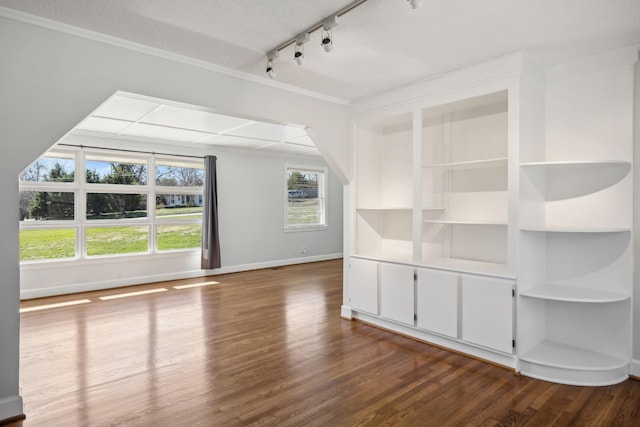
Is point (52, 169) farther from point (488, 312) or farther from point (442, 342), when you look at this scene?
point (488, 312)

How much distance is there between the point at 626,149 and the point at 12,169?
170 inches

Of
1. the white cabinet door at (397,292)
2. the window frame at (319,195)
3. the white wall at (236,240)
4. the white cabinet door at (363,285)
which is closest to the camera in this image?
the white cabinet door at (397,292)

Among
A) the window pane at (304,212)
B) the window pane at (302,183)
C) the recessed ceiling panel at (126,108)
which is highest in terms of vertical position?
the recessed ceiling panel at (126,108)

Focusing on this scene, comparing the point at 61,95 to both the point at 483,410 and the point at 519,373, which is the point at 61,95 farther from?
the point at 519,373

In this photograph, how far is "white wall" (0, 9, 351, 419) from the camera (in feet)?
7.56

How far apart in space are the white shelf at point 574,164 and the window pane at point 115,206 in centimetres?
596

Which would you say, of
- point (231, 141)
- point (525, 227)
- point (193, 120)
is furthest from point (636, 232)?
point (231, 141)

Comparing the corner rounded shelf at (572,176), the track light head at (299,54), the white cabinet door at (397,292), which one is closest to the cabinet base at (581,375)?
the white cabinet door at (397,292)

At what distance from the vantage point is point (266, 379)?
2.84m

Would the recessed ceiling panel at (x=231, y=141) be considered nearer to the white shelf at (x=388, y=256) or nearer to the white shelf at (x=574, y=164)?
the white shelf at (x=388, y=256)

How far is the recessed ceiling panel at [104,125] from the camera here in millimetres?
4956

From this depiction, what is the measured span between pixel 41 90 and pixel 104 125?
3.17 m

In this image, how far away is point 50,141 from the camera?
2443mm

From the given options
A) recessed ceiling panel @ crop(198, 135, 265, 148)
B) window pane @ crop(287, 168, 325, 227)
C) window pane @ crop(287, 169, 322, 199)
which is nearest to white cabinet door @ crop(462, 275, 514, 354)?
recessed ceiling panel @ crop(198, 135, 265, 148)
